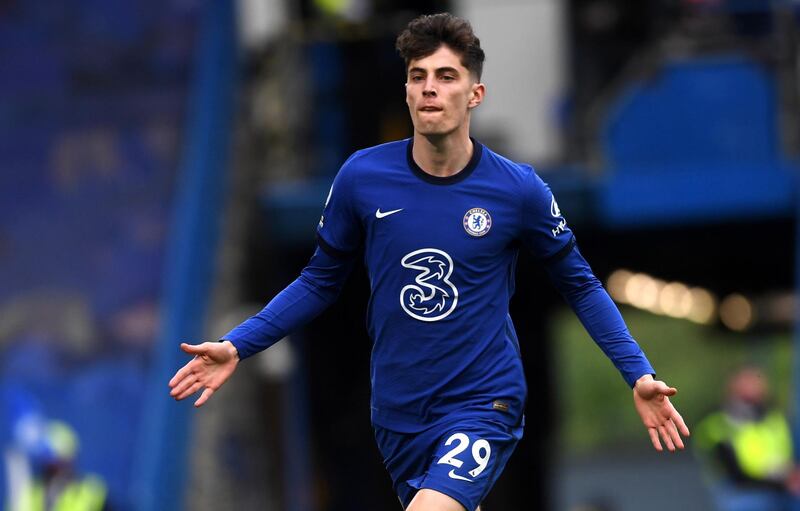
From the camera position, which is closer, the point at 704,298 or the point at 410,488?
the point at 410,488

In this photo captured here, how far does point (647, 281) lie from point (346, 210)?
18.2 m

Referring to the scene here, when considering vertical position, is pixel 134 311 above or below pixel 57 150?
below

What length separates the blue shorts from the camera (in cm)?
557

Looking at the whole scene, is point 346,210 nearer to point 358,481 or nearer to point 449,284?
point 449,284

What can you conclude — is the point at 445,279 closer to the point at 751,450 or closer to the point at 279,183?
the point at 751,450

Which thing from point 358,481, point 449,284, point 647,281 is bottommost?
point 358,481

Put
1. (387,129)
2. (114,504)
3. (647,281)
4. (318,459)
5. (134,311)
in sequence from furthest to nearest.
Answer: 1. (647,281)
2. (318,459)
3. (387,129)
4. (134,311)
5. (114,504)

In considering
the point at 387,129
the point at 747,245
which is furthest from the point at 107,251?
the point at 747,245

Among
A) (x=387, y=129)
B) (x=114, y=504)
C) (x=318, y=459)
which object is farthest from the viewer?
(x=318, y=459)

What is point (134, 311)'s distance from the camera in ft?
49.4

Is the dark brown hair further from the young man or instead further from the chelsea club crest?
the chelsea club crest

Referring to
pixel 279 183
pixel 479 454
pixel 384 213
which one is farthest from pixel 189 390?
pixel 279 183

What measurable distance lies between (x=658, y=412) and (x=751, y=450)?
27.1ft

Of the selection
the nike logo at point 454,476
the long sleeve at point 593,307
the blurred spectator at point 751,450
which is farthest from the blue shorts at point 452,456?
the blurred spectator at point 751,450
